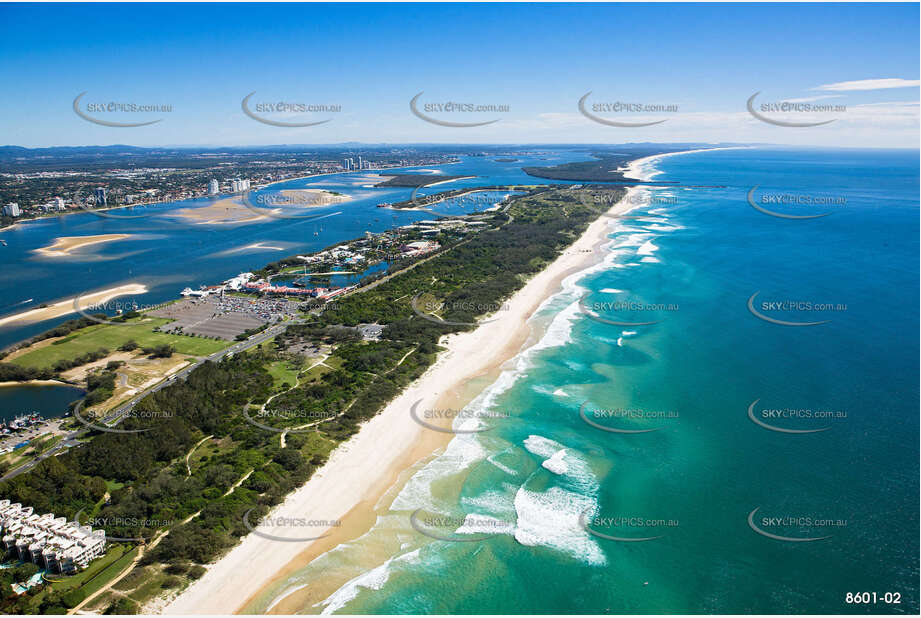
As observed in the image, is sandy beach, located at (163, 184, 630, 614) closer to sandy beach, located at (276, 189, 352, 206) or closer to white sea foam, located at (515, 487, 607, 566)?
white sea foam, located at (515, 487, 607, 566)

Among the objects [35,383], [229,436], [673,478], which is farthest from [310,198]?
[673,478]

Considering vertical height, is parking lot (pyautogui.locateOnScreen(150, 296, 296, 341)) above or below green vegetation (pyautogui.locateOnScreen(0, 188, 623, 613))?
above

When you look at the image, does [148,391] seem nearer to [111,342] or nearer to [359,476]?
[111,342]

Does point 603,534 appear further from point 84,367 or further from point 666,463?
point 84,367

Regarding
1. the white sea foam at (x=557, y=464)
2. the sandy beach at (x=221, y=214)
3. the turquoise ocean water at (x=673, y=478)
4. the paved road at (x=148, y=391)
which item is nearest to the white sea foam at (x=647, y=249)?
the turquoise ocean water at (x=673, y=478)

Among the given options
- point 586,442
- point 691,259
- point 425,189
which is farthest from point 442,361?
point 425,189

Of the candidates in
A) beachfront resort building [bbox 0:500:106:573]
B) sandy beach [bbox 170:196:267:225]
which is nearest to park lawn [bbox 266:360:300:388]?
beachfront resort building [bbox 0:500:106:573]
